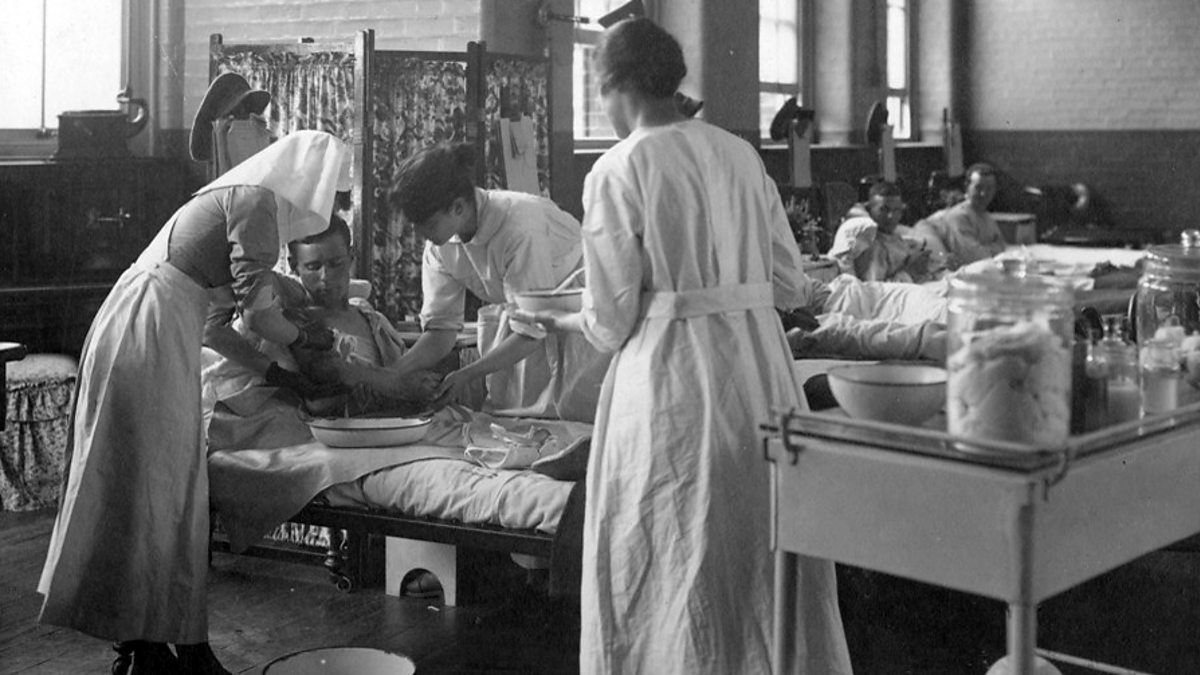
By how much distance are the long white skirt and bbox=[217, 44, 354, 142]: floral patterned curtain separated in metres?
2.04

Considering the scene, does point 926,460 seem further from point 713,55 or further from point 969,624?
point 713,55

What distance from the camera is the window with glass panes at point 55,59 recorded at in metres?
7.21

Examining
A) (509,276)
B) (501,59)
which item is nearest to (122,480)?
(509,276)

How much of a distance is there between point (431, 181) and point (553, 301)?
2.36ft

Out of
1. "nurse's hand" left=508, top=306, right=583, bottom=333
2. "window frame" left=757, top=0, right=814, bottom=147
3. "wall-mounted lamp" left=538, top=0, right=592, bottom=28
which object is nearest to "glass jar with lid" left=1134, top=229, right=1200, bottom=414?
"nurse's hand" left=508, top=306, right=583, bottom=333

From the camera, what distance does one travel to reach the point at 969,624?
452 centimetres

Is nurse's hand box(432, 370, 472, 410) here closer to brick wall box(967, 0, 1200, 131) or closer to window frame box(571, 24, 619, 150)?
window frame box(571, 24, 619, 150)

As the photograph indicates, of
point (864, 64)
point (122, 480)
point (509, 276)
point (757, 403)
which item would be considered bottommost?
point (122, 480)

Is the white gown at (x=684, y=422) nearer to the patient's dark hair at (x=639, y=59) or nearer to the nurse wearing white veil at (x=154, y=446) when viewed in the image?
the patient's dark hair at (x=639, y=59)

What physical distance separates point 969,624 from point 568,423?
1.44m

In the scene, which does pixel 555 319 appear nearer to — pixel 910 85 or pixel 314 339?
pixel 314 339

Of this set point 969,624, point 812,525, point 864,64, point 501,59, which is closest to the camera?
point 812,525

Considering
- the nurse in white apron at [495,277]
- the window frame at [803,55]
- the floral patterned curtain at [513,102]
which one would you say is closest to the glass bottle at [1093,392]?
the nurse in white apron at [495,277]

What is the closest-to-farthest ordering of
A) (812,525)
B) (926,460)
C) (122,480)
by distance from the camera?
(926,460)
(812,525)
(122,480)
